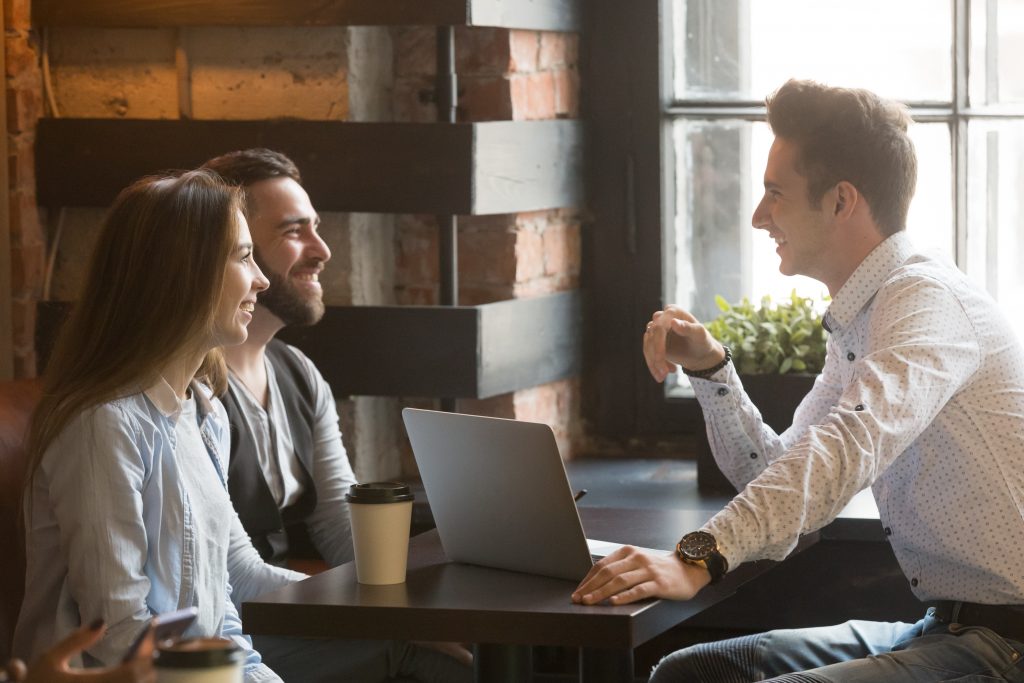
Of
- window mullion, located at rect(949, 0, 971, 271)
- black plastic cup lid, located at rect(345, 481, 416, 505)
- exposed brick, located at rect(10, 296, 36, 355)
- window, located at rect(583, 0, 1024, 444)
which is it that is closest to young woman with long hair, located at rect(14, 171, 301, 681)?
black plastic cup lid, located at rect(345, 481, 416, 505)

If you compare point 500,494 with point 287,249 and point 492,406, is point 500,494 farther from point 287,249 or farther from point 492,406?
point 492,406

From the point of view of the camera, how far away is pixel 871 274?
2160mm

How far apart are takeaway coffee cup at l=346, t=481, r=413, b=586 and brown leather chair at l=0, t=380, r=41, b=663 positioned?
0.53 metres

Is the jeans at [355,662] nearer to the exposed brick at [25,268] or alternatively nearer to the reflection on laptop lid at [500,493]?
the reflection on laptop lid at [500,493]

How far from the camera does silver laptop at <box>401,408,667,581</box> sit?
5.94 ft

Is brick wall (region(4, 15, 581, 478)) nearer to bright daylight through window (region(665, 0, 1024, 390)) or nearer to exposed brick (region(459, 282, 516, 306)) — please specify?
exposed brick (region(459, 282, 516, 306))

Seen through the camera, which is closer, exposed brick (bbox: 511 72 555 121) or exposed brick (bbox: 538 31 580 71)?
exposed brick (bbox: 511 72 555 121)

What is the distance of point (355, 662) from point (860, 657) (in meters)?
0.82

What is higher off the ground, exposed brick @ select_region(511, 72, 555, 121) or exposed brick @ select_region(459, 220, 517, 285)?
exposed brick @ select_region(511, 72, 555, 121)

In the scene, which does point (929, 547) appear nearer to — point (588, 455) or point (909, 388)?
point (909, 388)

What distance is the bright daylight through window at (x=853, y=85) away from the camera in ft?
10.1

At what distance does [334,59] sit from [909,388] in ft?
4.67

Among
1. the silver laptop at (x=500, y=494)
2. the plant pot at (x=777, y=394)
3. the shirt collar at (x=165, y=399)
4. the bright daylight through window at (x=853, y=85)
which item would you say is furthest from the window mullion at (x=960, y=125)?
the shirt collar at (x=165, y=399)

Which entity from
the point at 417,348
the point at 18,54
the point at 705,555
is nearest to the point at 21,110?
the point at 18,54
